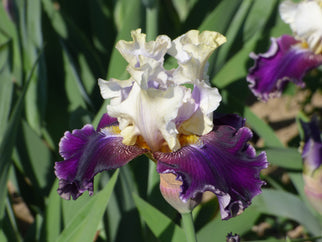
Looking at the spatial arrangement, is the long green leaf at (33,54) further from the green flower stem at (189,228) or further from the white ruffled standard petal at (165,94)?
the green flower stem at (189,228)

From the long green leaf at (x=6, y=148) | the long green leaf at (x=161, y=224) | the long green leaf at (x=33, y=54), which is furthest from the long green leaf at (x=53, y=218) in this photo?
the long green leaf at (x=33, y=54)

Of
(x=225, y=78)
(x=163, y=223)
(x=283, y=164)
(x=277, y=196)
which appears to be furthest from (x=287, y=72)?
(x=163, y=223)

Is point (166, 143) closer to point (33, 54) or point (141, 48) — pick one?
point (141, 48)

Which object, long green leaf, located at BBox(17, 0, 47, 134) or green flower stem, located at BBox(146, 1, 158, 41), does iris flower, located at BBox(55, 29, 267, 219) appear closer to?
green flower stem, located at BBox(146, 1, 158, 41)

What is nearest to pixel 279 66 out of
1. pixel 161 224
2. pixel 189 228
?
pixel 161 224

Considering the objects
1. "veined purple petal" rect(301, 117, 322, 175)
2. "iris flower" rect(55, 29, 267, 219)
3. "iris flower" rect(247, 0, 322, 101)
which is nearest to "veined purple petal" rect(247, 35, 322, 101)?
"iris flower" rect(247, 0, 322, 101)

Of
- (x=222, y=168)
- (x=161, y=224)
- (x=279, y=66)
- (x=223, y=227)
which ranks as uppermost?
(x=222, y=168)
